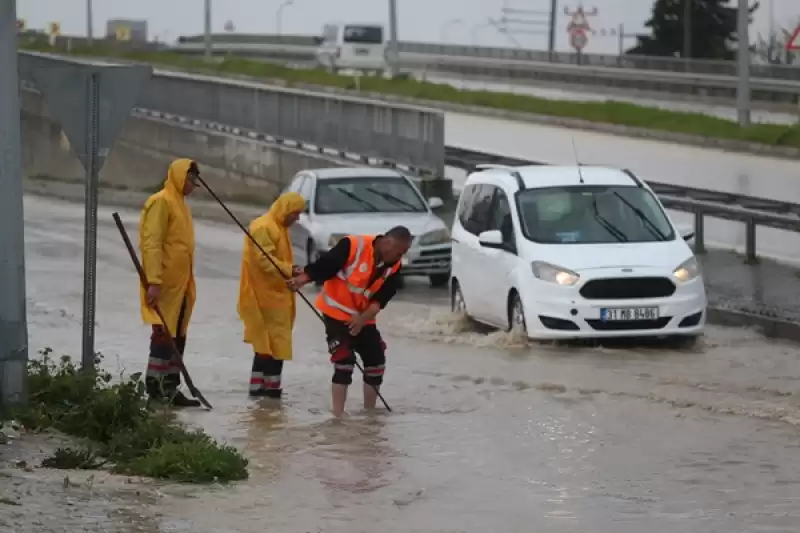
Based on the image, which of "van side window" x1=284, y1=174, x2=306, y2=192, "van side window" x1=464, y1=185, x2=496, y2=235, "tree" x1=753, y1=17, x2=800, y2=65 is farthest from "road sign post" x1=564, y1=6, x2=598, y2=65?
"van side window" x1=464, y1=185, x2=496, y2=235

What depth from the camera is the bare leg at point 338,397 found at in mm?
12422

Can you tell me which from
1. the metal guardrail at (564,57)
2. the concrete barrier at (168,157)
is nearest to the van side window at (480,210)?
the concrete barrier at (168,157)

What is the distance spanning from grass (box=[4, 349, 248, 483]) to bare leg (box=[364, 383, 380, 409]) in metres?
1.54

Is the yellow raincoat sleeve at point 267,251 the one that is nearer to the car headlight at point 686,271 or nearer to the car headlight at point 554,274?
the car headlight at point 554,274

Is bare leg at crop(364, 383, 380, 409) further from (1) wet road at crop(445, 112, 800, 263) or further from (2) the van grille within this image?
(1) wet road at crop(445, 112, 800, 263)

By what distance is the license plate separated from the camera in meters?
15.9

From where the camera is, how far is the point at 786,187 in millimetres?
33812

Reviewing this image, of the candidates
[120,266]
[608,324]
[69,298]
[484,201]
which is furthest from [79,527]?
[120,266]

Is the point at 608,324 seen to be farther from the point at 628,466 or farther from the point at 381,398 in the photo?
the point at 628,466

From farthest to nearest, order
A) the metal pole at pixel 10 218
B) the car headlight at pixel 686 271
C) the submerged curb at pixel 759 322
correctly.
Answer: the submerged curb at pixel 759 322
the car headlight at pixel 686 271
the metal pole at pixel 10 218

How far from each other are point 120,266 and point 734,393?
1281 centimetres

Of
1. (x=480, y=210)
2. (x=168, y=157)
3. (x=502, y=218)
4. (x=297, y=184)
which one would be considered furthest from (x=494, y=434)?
(x=168, y=157)

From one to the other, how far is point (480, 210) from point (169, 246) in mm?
5953

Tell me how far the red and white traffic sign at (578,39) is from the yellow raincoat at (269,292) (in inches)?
2808
